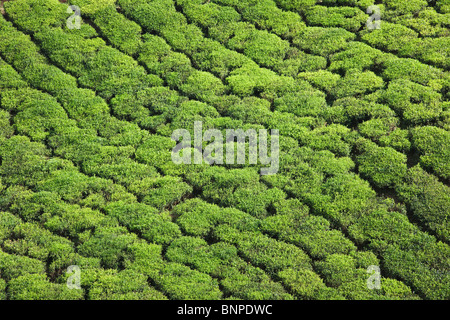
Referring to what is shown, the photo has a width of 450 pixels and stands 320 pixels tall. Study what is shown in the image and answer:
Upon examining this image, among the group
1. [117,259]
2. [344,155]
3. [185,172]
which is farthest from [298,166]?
[117,259]

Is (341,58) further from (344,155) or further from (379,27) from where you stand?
(344,155)

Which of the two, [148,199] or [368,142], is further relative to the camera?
[368,142]

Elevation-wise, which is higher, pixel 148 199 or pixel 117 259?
pixel 148 199
